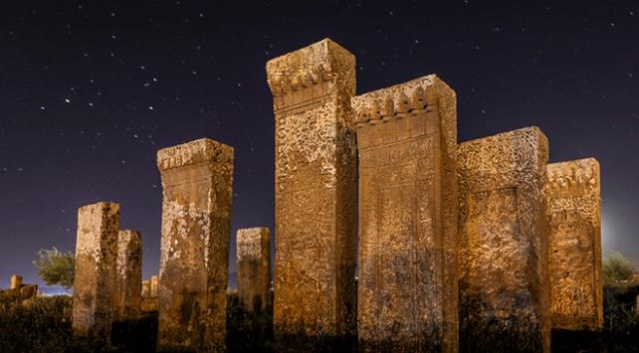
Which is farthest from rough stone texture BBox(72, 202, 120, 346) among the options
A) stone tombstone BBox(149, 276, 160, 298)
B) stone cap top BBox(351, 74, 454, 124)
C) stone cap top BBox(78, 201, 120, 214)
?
stone tombstone BBox(149, 276, 160, 298)

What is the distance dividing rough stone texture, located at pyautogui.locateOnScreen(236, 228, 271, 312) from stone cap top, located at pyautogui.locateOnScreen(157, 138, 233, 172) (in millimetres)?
5546

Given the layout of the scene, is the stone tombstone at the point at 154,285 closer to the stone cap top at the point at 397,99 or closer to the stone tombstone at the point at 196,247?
the stone tombstone at the point at 196,247

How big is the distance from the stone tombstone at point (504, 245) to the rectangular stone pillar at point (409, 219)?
2.45ft

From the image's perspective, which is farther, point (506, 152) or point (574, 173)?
point (574, 173)

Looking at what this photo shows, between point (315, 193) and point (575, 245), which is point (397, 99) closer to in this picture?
point (315, 193)

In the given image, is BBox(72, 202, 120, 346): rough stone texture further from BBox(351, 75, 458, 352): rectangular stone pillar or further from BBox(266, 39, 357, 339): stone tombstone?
BBox(351, 75, 458, 352): rectangular stone pillar

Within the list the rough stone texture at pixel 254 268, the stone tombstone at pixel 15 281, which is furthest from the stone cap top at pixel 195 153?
the stone tombstone at pixel 15 281

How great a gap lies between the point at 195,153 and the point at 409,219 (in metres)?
3.09

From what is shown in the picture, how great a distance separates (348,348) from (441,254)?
196cm

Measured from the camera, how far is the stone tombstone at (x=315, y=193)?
6820 mm

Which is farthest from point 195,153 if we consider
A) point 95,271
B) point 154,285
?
point 154,285

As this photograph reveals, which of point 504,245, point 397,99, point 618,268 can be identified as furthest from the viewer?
point 618,268

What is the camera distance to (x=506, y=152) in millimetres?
6352

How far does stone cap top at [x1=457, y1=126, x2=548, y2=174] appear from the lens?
620 centimetres
